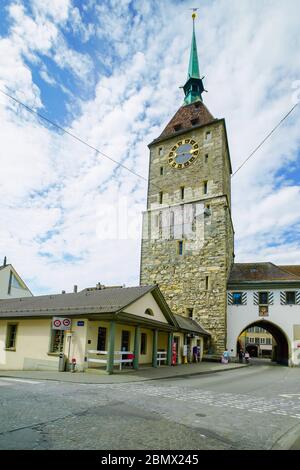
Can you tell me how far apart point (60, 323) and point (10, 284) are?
937 inches

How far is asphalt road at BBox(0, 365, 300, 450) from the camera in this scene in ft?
16.3

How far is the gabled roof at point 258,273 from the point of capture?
3199cm

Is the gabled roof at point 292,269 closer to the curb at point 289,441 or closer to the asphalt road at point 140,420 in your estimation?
the asphalt road at point 140,420

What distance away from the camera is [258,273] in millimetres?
33781

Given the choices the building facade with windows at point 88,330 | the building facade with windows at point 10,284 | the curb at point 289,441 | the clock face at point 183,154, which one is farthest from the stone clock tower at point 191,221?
the curb at point 289,441

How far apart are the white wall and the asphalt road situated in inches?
864

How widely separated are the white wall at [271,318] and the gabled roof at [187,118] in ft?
60.6

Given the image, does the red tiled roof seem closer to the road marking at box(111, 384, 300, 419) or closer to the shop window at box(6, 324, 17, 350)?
the shop window at box(6, 324, 17, 350)

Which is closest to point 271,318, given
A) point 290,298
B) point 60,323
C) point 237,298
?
point 290,298

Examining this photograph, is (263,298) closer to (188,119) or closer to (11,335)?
(188,119)

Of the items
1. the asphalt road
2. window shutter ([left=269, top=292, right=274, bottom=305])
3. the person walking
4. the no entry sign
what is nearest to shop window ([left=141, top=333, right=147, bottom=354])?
the no entry sign

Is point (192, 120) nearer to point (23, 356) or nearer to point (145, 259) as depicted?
point (145, 259)

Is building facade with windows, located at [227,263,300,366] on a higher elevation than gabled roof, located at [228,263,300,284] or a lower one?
lower
